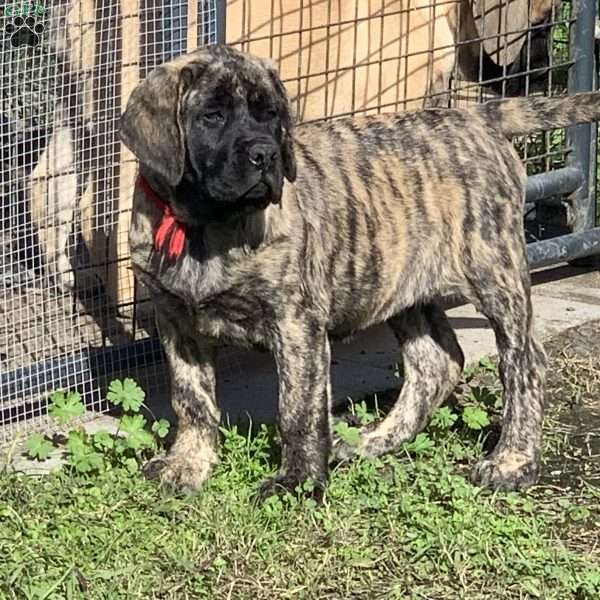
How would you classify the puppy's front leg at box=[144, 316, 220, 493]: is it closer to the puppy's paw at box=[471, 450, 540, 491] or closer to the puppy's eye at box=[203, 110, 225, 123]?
the puppy's eye at box=[203, 110, 225, 123]

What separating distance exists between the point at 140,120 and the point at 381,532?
5.17 feet

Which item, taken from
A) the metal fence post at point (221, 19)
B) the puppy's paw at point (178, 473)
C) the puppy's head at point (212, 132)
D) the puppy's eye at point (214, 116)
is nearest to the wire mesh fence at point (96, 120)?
the metal fence post at point (221, 19)

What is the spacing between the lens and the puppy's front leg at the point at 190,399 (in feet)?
17.6

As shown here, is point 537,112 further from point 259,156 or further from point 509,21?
point 509,21

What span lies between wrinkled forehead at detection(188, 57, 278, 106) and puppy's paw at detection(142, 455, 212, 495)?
131 cm

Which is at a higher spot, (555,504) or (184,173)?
(184,173)

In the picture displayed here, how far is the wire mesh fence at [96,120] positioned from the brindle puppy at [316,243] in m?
0.93

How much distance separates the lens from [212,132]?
16.1ft

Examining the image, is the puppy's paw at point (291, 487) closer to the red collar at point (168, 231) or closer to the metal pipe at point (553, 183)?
the red collar at point (168, 231)

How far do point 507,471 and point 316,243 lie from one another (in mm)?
1087

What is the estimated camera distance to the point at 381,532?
191 inches

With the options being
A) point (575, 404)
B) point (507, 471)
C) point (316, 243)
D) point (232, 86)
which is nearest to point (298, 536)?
point (507, 471)

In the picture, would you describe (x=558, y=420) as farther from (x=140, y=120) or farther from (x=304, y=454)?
(x=140, y=120)

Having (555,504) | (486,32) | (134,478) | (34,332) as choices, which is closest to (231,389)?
(34,332)
